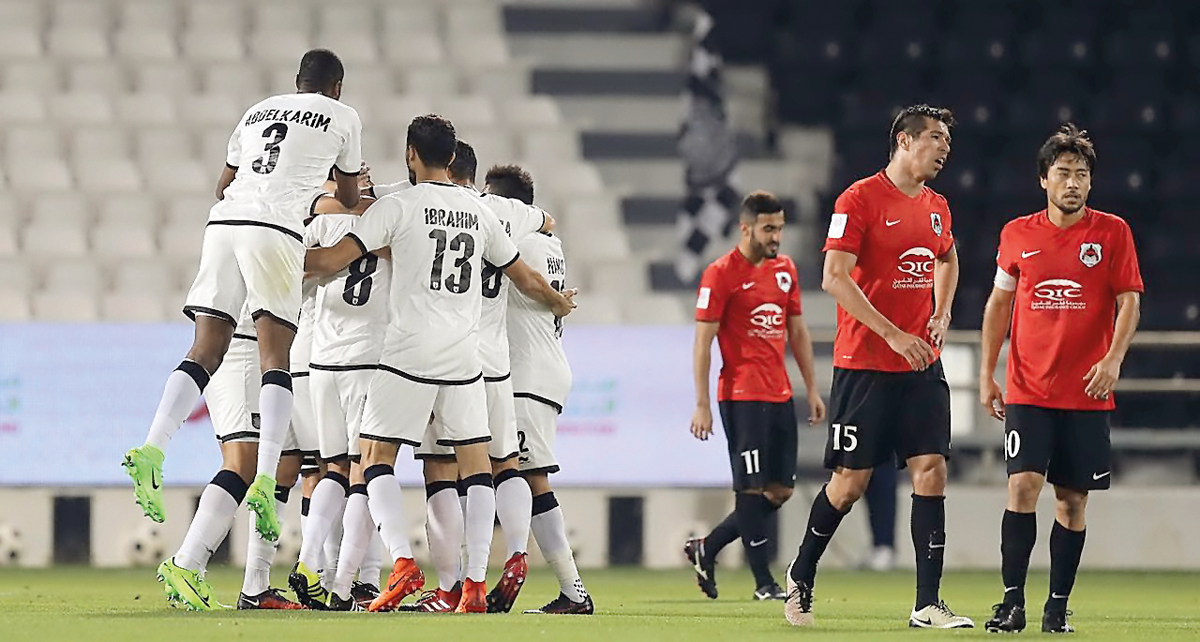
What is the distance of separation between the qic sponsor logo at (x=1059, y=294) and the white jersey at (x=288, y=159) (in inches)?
104

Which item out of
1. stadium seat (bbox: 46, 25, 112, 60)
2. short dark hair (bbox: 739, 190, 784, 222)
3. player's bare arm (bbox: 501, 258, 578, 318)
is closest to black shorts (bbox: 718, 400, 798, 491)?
short dark hair (bbox: 739, 190, 784, 222)

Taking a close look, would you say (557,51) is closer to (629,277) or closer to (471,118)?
(471,118)

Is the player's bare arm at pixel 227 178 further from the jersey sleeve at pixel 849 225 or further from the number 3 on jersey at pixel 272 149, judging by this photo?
the jersey sleeve at pixel 849 225

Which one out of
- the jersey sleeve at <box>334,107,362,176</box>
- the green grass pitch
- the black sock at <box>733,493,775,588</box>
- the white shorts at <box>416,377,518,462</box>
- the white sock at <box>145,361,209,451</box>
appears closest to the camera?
the green grass pitch

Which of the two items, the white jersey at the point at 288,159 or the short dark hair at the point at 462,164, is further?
the short dark hair at the point at 462,164

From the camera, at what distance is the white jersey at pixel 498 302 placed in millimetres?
8180

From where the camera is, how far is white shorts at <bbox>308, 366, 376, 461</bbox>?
7996 mm

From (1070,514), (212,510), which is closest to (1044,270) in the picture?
(1070,514)

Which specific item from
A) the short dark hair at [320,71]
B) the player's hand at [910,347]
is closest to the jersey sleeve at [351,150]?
the short dark hair at [320,71]

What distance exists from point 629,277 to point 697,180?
119 cm

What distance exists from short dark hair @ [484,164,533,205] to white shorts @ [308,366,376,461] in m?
1.15

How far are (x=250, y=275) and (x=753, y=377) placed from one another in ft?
11.1

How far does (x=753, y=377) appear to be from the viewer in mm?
10148

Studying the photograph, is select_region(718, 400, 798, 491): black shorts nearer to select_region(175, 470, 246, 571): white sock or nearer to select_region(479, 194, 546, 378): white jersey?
select_region(479, 194, 546, 378): white jersey
